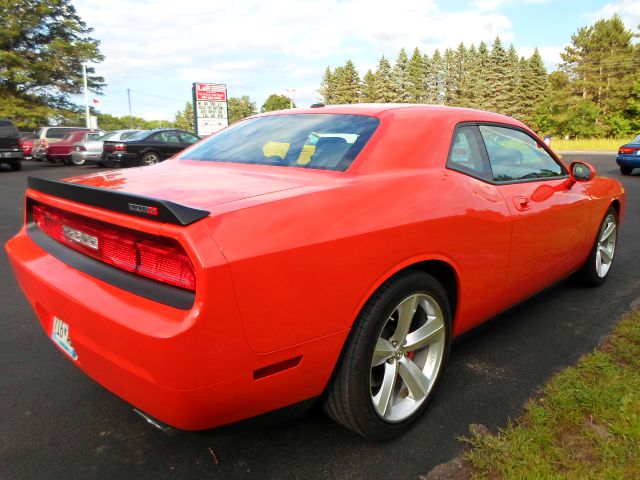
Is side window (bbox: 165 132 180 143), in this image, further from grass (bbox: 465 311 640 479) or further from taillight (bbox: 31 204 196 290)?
A: grass (bbox: 465 311 640 479)

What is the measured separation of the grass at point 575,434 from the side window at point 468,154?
122 cm

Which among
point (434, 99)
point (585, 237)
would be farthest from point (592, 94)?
point (585, 237)

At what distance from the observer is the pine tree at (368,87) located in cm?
7769

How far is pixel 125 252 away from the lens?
1.78m

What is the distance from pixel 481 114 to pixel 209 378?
2.34m

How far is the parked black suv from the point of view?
56.7 feet

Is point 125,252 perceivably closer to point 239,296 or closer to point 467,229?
point 239,296

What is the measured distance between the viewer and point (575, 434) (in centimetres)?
214

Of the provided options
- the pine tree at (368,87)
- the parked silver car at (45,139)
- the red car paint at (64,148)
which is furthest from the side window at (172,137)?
the pine tree at (368,87)

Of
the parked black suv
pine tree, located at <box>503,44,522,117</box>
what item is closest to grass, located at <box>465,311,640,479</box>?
the parked black suv

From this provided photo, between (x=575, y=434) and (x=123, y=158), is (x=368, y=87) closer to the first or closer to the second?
(x=123, y=158)

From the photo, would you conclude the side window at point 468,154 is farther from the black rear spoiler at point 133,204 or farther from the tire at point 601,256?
the tire at point 601,256

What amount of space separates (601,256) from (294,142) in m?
3.17

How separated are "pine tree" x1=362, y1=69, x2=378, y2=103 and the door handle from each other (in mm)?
77865
